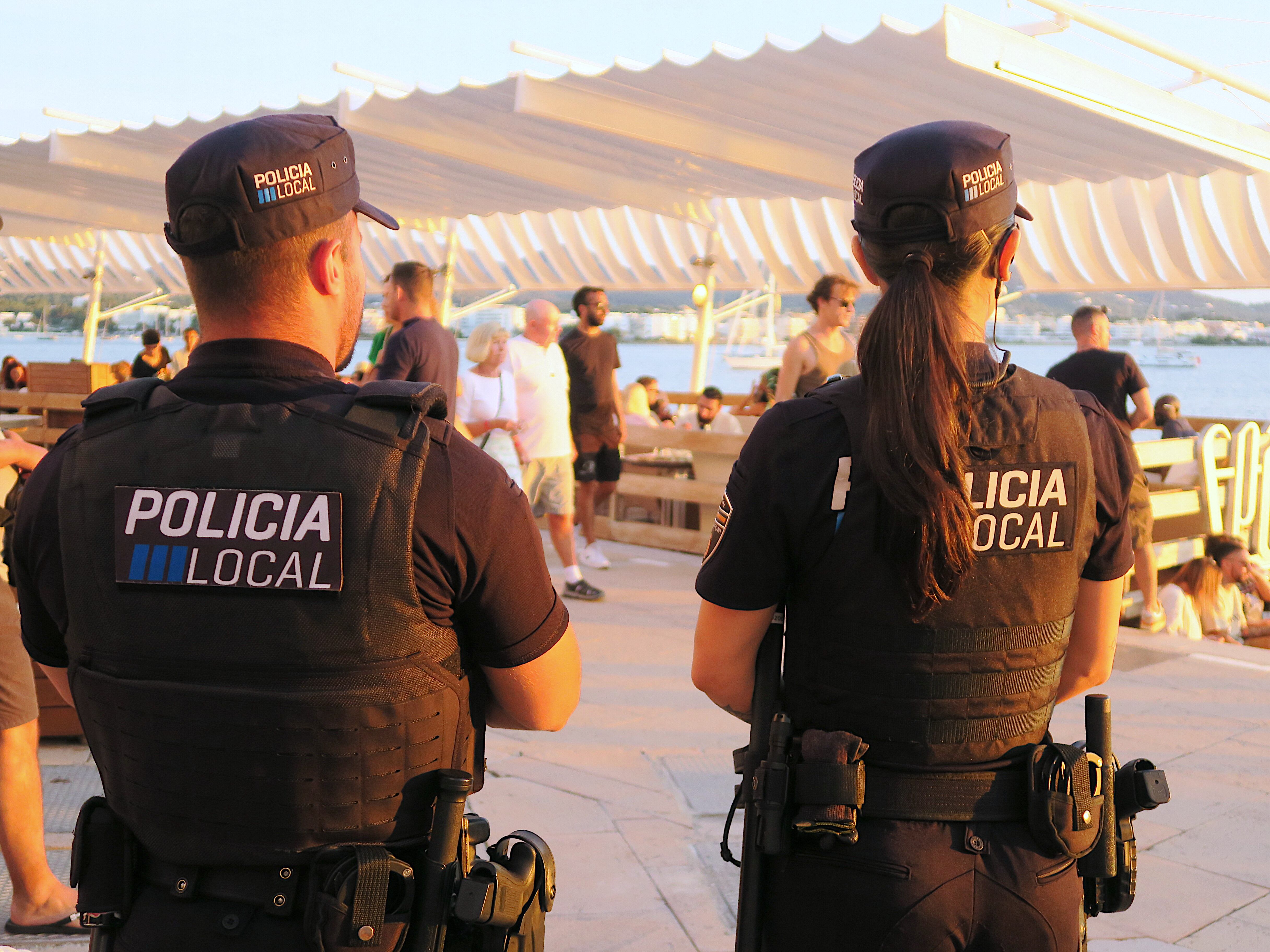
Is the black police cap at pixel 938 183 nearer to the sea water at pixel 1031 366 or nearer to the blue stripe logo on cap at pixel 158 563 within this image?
the blue stripe logo on cap at pixel 158 563

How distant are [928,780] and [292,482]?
3.12ft

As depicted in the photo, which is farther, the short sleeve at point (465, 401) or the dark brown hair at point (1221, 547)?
the dark brown hair at point (1221, 547)

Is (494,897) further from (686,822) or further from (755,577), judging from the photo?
(686,822)

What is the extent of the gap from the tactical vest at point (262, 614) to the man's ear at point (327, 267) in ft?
0.62

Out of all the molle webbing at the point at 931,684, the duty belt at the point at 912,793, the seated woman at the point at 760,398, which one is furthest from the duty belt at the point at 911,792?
the seated woman at the point at 760,398

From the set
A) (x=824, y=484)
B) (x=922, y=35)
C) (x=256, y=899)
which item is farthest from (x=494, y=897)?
(x=922, y=35)

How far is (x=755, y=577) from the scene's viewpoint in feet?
5.26

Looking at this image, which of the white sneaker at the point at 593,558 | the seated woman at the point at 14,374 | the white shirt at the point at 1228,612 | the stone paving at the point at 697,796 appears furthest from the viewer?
the seated woman at the point at 14,374

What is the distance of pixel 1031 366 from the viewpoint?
2667 centimetres

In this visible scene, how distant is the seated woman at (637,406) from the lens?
1167 cm

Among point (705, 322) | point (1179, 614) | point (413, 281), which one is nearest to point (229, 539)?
point (413, 281)

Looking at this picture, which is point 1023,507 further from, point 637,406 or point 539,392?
point 637,406

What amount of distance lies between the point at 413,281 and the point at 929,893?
4.89 m

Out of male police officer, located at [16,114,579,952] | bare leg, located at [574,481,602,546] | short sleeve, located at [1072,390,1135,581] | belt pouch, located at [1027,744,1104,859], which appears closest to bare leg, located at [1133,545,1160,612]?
bare leg, located at [574,481,602,546]
